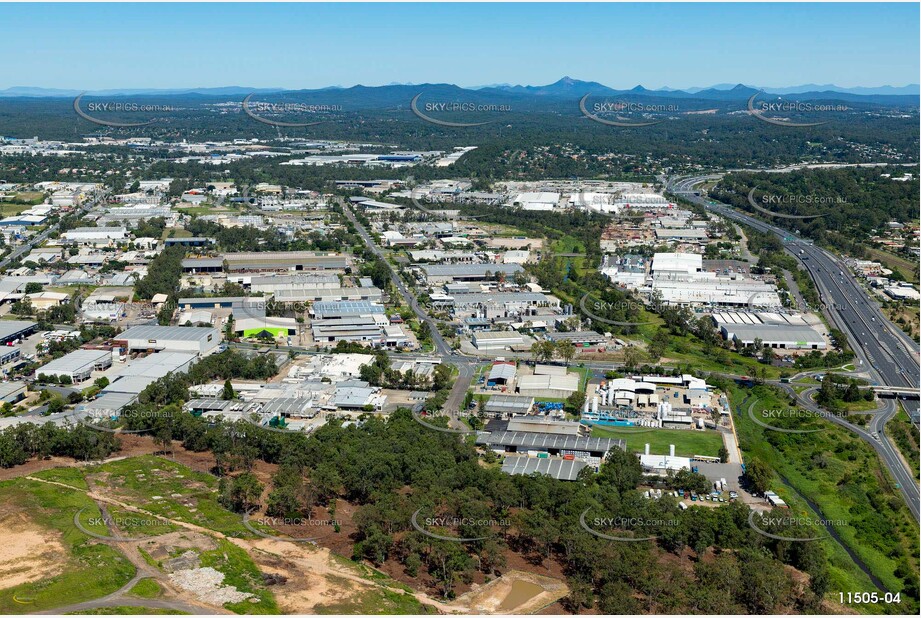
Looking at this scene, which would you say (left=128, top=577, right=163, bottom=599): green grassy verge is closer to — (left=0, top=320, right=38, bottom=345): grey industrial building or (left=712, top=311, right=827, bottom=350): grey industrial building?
(left=0, top=320, right=38, bottom=345): grey industrial building

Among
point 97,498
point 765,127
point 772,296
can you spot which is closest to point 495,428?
point 97,498

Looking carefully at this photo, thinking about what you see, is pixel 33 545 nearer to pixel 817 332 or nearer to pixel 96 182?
pixel 817 332

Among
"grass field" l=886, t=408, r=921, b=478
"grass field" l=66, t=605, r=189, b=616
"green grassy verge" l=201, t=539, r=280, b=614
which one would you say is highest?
"grass field" l=66, t=605, r=189, b=616

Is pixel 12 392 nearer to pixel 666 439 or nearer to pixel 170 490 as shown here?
pixel 170 490

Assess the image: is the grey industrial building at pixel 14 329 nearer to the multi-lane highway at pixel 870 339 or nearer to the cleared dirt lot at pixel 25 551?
the cleared dirt lot at pixel 25 551

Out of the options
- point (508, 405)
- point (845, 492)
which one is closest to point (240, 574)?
point (508, 405)

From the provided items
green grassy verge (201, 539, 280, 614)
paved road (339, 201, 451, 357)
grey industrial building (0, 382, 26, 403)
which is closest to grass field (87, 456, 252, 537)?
green grassy verge (201, 539, 280, 614)
